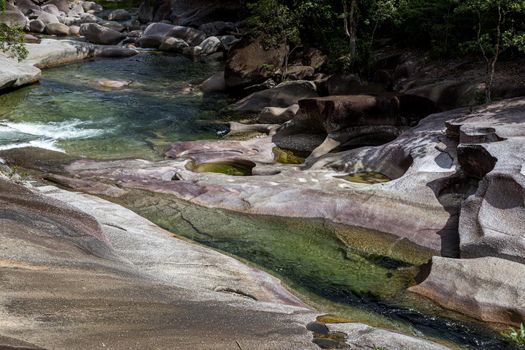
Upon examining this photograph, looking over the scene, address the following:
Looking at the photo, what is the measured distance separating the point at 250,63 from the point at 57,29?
1821 centimetres

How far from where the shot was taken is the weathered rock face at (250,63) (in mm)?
23688

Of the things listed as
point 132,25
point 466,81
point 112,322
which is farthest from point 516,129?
point 132,25

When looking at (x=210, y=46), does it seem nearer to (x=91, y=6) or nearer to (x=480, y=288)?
(x=91, y=6)

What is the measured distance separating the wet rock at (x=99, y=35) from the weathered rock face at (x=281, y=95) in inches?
649

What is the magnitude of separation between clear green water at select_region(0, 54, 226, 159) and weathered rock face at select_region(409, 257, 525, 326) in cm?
886

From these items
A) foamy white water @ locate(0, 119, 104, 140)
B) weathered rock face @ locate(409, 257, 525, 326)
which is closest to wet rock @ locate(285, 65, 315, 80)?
foamy white water @ locate(0, 119, 104, 140)

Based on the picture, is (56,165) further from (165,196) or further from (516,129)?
(516,129)

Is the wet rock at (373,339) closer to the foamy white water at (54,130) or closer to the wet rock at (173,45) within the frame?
the foamy white water at (54,130)

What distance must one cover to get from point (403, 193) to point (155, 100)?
13271 millimetres

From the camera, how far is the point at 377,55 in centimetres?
2316

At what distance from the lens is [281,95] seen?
2092cm

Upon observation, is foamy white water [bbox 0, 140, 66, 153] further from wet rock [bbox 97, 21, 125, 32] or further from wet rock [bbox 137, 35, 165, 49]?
wet rock [bbox 97, 21, 125, 32]

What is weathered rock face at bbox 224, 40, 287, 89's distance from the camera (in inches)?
933

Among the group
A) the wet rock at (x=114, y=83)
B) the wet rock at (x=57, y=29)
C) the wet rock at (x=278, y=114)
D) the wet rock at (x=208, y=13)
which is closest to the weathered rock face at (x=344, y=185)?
the wet rock at (x=278, y=114)
